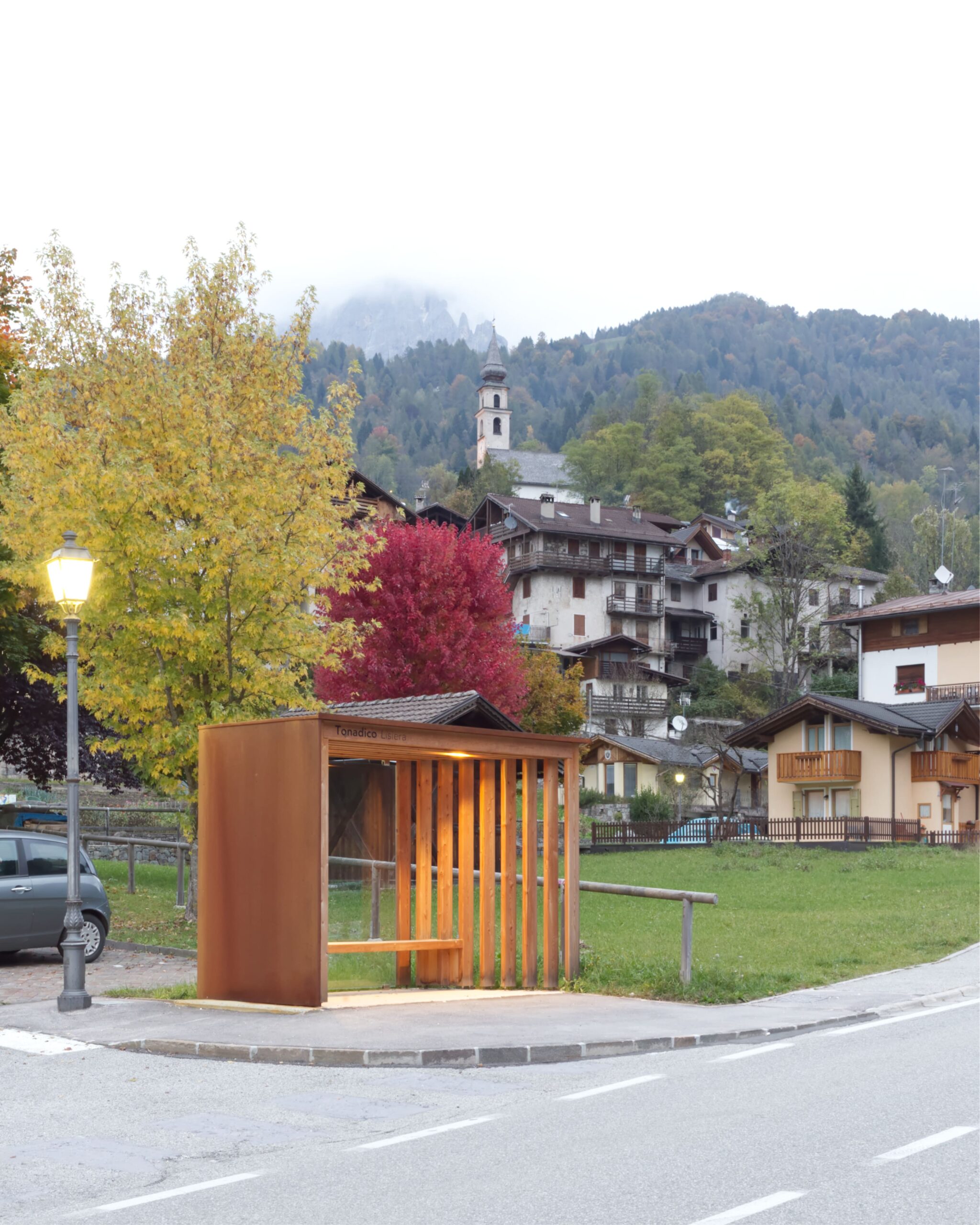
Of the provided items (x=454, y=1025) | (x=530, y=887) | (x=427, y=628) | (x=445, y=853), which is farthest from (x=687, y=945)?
(x=427, y=628)

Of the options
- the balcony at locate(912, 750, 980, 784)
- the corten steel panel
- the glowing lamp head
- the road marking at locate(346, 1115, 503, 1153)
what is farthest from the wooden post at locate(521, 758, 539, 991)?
the balcony at locate(912, 750, 980, 784)

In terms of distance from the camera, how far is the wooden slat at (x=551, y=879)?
1520 cm

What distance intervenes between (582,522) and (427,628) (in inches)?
2246

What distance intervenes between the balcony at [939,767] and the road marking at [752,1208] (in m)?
46.9

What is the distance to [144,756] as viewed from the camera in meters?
21.3

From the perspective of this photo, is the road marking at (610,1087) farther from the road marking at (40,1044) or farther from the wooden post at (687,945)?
the wooden post at (687,945)

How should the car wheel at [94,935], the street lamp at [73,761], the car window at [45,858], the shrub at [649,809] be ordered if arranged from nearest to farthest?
the street lamp at [73,761] < the car window at [45,858] < the car wheel at [94,935] < the shrub at [649,809]

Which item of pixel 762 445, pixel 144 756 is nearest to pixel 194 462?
pixel 144 756

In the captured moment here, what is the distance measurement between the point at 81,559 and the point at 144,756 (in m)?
7.29

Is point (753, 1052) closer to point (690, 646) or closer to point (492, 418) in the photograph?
point (690, 646)

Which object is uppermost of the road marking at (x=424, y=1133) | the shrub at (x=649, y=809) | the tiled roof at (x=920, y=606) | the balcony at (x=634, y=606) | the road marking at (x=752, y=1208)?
the balcony at (x=634, y=606)

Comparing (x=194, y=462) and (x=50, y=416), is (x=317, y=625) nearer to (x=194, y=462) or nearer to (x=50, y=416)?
(x=194, y=462)

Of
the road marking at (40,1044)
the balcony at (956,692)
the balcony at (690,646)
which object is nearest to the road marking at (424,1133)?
the road marking at (40,1044)

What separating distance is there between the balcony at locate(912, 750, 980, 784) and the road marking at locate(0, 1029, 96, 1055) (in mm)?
43834
